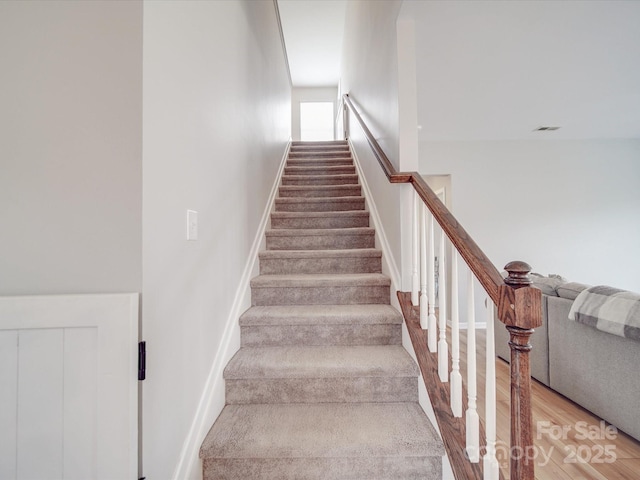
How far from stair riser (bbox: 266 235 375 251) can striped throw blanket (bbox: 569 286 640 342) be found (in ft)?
4.95

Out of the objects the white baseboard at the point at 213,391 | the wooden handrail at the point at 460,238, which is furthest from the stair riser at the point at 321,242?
the wooden handrail at the point at 460,238

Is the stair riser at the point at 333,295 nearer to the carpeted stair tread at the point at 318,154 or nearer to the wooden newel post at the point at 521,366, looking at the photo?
the wooden newel post at the point at 521,366

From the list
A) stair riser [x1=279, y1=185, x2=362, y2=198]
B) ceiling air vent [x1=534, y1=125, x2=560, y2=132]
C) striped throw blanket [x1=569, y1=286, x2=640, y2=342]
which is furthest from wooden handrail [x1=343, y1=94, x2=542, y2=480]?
ceiling air vent [x1=534, y1=125, x2=560, y2=132]

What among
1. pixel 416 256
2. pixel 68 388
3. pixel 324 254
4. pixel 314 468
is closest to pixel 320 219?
pixel 324 254

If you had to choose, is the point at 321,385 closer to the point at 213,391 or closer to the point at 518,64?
the point at 213,391

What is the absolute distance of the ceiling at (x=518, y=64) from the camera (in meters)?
1.97

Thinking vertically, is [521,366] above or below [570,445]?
above

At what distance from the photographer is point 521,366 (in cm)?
81

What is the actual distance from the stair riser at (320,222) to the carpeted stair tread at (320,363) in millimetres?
1336

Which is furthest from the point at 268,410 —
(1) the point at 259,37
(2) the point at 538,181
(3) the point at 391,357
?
(2) the point at 538,181

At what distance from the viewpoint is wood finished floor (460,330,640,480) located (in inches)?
58.1

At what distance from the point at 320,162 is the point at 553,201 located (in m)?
3.60

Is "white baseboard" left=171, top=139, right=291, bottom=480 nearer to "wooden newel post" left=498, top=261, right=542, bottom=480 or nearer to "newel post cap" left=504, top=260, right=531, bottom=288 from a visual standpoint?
"wooden newel post" left=498, top=261, right=542, bottom=480

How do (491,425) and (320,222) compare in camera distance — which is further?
(320,222)
